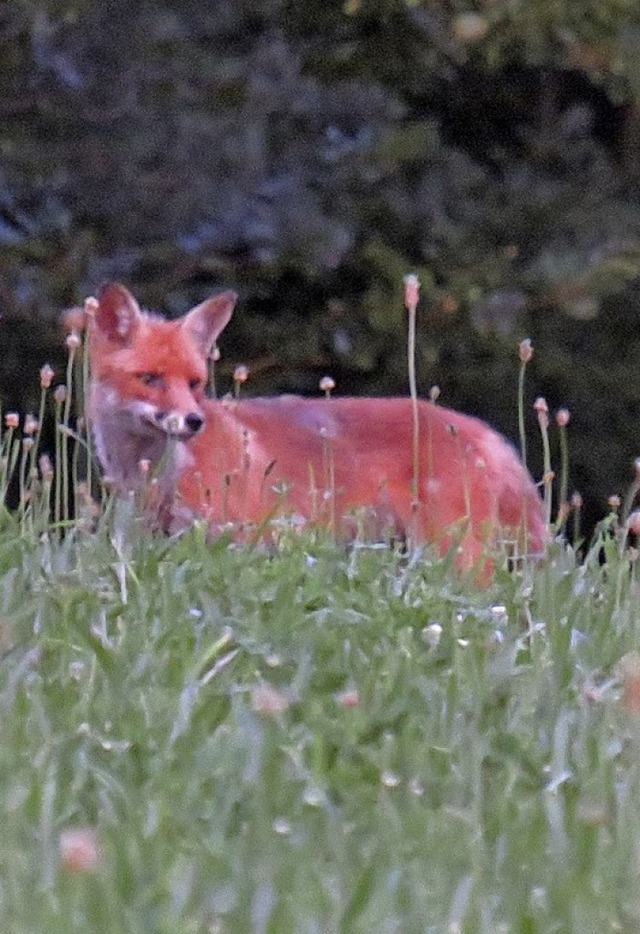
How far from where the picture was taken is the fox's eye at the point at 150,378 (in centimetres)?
817

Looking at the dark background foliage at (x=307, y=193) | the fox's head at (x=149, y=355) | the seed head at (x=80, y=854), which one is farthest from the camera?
the dark background foliage at (x=307, y=193)

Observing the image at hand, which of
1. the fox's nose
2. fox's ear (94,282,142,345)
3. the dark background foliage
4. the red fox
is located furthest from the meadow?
the dark background foliage

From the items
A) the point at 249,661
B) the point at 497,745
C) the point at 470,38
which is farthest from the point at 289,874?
the point at 470,38

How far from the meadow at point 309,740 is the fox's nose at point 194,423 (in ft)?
7.70

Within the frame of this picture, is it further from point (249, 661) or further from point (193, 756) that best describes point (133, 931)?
point (249, 661)

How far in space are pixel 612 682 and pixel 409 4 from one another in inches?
289

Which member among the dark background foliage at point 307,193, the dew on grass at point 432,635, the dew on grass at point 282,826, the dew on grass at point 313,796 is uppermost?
the dark background foliage at point 307,193

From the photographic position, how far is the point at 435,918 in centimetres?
293

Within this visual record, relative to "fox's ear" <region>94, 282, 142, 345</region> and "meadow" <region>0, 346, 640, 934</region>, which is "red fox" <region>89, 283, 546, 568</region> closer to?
"fox's ear" <region>94, 282, 142, 345</region>

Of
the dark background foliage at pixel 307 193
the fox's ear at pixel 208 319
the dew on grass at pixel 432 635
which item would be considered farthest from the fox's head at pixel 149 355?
the dew on grass at pixel 432 635

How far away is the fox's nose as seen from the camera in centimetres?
764

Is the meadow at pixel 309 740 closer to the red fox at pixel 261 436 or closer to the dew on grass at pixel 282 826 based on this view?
the dew on grass at pixel 282 826

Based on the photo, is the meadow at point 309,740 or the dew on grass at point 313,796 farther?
the dew on grass at point 313,796

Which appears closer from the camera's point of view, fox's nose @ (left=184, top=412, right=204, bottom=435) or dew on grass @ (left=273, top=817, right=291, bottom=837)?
dew on grass @ (left=273, top=817, right=291, bottom=837)
